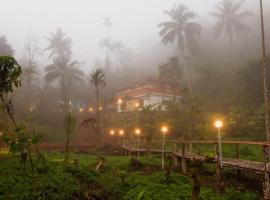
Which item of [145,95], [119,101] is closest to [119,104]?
[119,101]

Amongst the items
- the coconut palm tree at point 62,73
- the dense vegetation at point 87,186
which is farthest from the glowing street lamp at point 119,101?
the dense vegetation at point 87,186

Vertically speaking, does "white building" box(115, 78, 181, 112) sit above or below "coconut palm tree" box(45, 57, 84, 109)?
below

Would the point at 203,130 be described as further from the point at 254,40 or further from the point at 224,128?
the point at 254,40

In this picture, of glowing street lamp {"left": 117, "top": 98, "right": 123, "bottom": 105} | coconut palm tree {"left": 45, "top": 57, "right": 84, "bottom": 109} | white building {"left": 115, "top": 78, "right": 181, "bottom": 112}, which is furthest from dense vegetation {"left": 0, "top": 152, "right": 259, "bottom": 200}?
coconut palm tree {"left": 45, "top": 57, "right": 84, "bottom": 109}

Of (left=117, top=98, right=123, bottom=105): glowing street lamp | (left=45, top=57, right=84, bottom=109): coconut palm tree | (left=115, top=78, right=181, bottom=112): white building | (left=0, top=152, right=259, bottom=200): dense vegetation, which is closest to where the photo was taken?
(left=0, top=152, right=259, bottom=200): dense vegetation

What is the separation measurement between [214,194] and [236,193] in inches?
33.6

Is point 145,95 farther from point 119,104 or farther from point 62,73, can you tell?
point 62,73

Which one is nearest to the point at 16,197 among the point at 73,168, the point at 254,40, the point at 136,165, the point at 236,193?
the point at 73,168

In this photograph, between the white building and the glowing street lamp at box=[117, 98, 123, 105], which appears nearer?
the white building

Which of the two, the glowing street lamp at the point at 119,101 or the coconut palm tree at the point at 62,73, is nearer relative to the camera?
the glowing street lamp at the point at 119,101

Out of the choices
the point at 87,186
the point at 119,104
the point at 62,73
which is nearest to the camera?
the point at 87,186

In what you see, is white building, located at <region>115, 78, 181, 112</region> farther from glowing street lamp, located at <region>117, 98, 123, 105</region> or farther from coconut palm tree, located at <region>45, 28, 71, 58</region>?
coconut palm tree, located at <region>45, 28, 71, 58</region>

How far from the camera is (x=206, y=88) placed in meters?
46.8

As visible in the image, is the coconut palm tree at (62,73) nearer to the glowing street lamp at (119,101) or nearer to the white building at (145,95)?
the glowing street lamp at (119,101)
